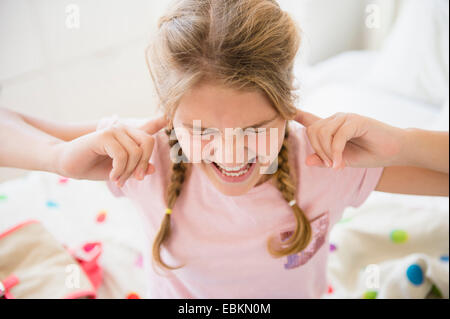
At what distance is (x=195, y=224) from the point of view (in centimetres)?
71

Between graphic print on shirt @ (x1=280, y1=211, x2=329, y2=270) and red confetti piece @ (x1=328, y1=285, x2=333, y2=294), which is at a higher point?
graphic print on shirt @ (x1=280, y1=211, x2=329, y2=270)

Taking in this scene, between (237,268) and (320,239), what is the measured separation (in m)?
0.16

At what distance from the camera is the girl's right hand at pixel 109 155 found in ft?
1.62

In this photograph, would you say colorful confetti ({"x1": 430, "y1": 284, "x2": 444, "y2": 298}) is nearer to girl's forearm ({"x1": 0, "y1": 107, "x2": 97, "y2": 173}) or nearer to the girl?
the girl

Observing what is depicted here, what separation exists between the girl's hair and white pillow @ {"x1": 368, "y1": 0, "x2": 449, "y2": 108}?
0.58 meters

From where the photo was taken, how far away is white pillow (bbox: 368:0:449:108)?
1.00 m

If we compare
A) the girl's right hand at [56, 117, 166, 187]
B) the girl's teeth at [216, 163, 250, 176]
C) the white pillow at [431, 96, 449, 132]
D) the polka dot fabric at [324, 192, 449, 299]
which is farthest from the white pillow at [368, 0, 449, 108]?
the girl's right hand at [56, 117, 166, 187]

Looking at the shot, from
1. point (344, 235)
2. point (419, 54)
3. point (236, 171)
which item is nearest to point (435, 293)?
point (344, 235)

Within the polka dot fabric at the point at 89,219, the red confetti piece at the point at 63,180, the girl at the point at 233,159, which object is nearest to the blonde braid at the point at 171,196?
the girl at the point at 233,159

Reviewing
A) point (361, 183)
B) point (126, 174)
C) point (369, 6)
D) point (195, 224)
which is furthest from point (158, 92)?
point (369, 6)

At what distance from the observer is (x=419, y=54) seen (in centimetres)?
103

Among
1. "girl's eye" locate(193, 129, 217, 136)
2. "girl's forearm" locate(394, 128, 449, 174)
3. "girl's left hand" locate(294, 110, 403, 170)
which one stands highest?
"girl's eye" locate(193, 129, 217, 136)
